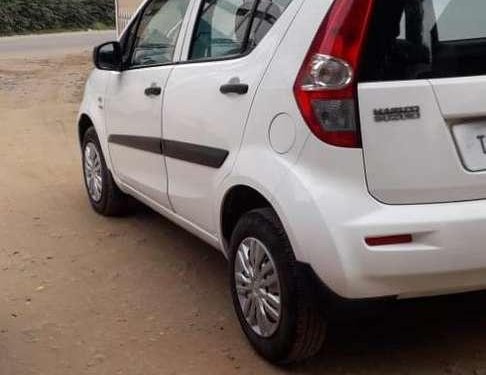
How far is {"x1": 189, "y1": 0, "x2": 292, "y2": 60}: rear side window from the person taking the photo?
3795 millimetres

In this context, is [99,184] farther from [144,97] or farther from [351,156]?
[351,156]

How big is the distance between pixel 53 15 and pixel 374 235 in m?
32.0

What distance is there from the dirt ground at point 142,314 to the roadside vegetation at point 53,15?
A: 87.7 ft

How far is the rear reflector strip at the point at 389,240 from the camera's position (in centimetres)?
317

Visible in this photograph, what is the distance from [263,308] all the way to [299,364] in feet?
1.03

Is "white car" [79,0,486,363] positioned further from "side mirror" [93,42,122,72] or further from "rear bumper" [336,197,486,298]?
Answer: "side mirror" [93,42,122,72]

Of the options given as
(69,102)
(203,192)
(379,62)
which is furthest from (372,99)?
(69,102)

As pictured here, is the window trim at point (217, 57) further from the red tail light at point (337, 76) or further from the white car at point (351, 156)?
the red tail light at point (337, 76)

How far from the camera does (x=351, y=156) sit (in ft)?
10.6

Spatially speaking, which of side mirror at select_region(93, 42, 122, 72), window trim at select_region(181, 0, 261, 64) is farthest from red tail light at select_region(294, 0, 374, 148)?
side mirror at select_region(93, 42, 122, 72)

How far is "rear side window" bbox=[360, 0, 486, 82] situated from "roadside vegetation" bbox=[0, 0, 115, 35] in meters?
30.1

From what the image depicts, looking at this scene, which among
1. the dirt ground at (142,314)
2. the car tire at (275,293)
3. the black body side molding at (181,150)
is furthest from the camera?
the black body side molding at (181,150)

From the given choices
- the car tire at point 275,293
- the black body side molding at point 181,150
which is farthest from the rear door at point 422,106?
the black body side molding at point 181,150

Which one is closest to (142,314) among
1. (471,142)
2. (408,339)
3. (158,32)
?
(408,339)
